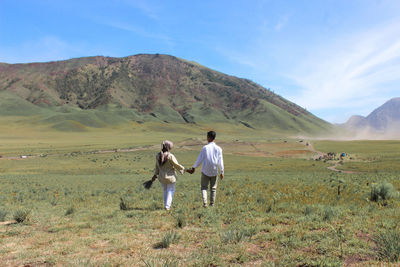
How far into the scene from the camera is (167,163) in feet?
28.5

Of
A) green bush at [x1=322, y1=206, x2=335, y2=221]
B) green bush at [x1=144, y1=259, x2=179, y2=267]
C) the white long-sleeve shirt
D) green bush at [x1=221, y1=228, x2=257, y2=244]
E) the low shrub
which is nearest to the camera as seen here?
green bush at [x1=144, y1=259, x2=179, y2=267]

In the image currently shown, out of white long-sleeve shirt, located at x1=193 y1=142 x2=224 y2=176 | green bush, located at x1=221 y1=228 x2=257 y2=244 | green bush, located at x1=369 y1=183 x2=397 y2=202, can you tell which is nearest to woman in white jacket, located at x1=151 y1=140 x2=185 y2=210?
white long-sleeve shirt, located at x1=193 y1=142 x2=224 y2=176

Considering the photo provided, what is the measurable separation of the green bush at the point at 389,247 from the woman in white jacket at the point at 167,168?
5.51m

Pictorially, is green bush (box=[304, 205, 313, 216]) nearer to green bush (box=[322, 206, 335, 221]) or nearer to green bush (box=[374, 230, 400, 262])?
green bush (box=[322, 206, 335, 221])

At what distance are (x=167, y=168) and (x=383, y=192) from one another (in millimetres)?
8204

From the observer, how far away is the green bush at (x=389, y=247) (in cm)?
422

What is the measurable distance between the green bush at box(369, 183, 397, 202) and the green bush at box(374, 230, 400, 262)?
5980 mm

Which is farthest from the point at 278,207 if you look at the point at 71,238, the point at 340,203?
the point at 71,238

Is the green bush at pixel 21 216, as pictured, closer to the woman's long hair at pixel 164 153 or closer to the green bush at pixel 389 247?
the woman's long hair at pixel 164 153

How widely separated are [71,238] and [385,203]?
10.0m

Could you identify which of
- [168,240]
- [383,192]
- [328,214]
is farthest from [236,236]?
[383,192]

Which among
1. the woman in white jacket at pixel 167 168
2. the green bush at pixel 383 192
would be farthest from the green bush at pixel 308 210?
the woman in white jacket at pixel 167 168

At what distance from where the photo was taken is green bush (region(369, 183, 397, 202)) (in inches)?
387

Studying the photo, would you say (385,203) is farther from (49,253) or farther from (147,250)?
(49,253)
